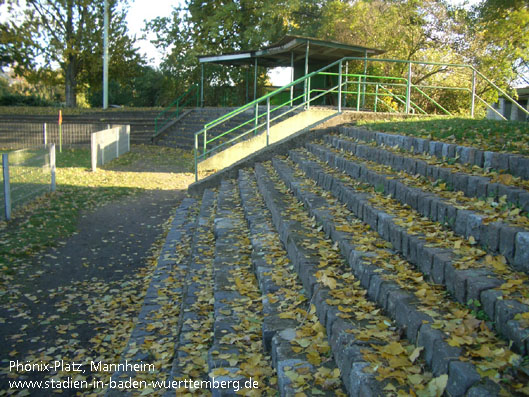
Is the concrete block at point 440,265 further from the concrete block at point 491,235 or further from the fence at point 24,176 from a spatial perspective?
the fence at point 24,176

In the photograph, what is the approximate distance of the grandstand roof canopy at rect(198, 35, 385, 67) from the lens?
1697 centimetres

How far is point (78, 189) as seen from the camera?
11797 mm

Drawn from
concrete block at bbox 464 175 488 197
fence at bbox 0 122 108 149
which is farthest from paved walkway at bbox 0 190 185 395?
fence at bbox 0 122 108 149

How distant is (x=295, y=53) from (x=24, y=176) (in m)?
13.1

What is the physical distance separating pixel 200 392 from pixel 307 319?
0.90m

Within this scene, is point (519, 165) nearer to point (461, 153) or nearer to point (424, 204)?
point (424, 204)

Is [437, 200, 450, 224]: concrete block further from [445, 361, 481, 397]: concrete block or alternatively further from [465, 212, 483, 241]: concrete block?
[445, 361, 481, 397]: concrete block

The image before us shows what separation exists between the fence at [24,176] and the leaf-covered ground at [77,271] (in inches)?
10.2

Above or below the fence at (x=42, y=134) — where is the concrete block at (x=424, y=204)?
below

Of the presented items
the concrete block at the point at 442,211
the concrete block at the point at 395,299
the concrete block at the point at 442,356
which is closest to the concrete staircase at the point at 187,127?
the concrete block at the point at 442,211

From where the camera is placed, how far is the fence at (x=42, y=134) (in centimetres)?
2098

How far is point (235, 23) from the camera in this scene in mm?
26875

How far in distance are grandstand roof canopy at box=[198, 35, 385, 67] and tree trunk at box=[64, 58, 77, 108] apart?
12.4 m

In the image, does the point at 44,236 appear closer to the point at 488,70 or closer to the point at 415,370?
the point at 415,370
